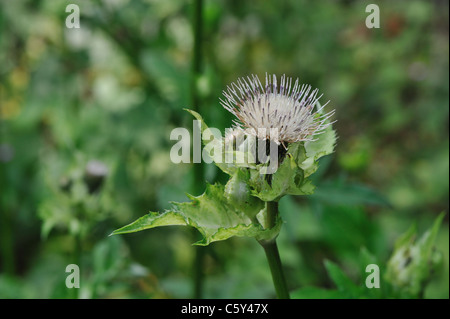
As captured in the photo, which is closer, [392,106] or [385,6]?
[392,106]

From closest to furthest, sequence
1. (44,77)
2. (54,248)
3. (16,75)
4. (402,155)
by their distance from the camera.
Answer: (44,77) < (54,248) < (16,75) < (402,155)

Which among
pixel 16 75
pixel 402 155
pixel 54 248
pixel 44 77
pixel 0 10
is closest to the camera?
pixel 0 10

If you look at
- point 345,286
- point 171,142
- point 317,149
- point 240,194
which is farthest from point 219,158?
point 171,142

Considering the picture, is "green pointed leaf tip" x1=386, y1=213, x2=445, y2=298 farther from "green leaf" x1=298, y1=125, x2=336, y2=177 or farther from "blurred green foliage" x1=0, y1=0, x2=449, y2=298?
"green leaf" x1=298, y1=125, x2=336, y2=177

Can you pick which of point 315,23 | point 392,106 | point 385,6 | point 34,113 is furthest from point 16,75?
point 385,6

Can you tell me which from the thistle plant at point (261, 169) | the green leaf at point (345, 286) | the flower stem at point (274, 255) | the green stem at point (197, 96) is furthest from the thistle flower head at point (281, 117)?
the green stem at point (197, 96)

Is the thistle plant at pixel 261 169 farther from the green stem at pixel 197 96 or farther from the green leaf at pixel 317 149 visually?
the green stem at pixel 197 96
